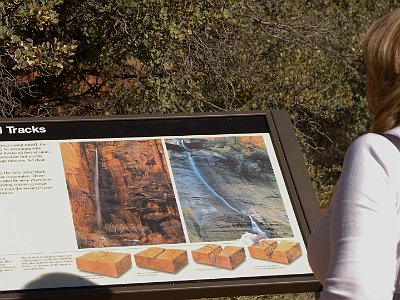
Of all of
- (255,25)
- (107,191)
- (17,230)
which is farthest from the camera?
(255,25)

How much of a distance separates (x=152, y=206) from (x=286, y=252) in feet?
1.89

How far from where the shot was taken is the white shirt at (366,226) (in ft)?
6.60

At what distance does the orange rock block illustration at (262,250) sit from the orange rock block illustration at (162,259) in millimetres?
281

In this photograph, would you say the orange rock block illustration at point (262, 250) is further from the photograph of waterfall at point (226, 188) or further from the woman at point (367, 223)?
the woman at point (367, 223)

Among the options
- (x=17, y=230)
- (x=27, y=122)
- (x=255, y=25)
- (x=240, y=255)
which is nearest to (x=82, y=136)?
(x=27, y=122)

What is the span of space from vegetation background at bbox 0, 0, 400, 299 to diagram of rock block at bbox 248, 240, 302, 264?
2929 millimetres

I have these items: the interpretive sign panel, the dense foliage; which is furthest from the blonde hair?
the dense foliage

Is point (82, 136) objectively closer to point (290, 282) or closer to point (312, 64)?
point (290, 282)

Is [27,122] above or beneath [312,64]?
beneath

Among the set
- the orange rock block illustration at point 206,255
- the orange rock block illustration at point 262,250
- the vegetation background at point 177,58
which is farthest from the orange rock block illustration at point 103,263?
the vegetation background at point 177,58

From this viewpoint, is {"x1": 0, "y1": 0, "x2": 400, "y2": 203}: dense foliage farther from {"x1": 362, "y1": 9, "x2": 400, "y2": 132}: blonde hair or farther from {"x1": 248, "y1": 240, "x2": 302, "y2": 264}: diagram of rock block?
{"x1": 362, "y1": 9, "x2": 400, "y2": 132}: blonde hair

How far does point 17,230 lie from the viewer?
11.8 ft

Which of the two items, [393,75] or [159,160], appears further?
A: [159,160]

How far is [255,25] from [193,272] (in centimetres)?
531
